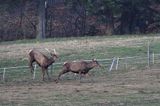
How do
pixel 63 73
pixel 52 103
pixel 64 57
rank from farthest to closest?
pixel 64 57, pixel 63 73, pixel 52 103

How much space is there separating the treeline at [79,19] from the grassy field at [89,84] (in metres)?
17.4

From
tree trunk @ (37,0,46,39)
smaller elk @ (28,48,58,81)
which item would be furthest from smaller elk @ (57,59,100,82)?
tree trunk @ (37,0,46,39)

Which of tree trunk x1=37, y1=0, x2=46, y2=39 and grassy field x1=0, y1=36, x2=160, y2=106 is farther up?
tree trunk x1=37, y1=0, x2=46, y2=39

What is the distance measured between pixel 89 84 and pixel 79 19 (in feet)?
→ 118

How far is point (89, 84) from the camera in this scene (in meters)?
27.5

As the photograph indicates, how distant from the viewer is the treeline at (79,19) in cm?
5966

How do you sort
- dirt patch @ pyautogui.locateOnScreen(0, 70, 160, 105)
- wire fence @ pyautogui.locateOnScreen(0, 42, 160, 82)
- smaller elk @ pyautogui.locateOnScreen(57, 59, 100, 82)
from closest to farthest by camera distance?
dirt patch @ pyautogui.locateOnScreen(0, 70, 160, 105), smaller elk @ pyautogui.locateOnScreen(57, 59, 100, 82), wire fence @ pyautogui.locateOnScreen(0, 42, 160, 82)

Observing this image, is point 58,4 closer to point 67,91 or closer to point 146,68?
point 146,68

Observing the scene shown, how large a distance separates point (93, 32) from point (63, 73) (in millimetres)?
33431

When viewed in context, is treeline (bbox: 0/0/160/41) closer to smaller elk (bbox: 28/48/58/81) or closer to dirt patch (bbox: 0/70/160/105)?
smaller elk (bbox: 28/48/58/81)

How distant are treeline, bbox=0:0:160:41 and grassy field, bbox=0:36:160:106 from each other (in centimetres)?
1736

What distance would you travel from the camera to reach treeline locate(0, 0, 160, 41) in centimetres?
5966

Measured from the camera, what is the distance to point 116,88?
2580 centimetres

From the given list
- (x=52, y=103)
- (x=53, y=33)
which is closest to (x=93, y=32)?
(x=53, y=33)
